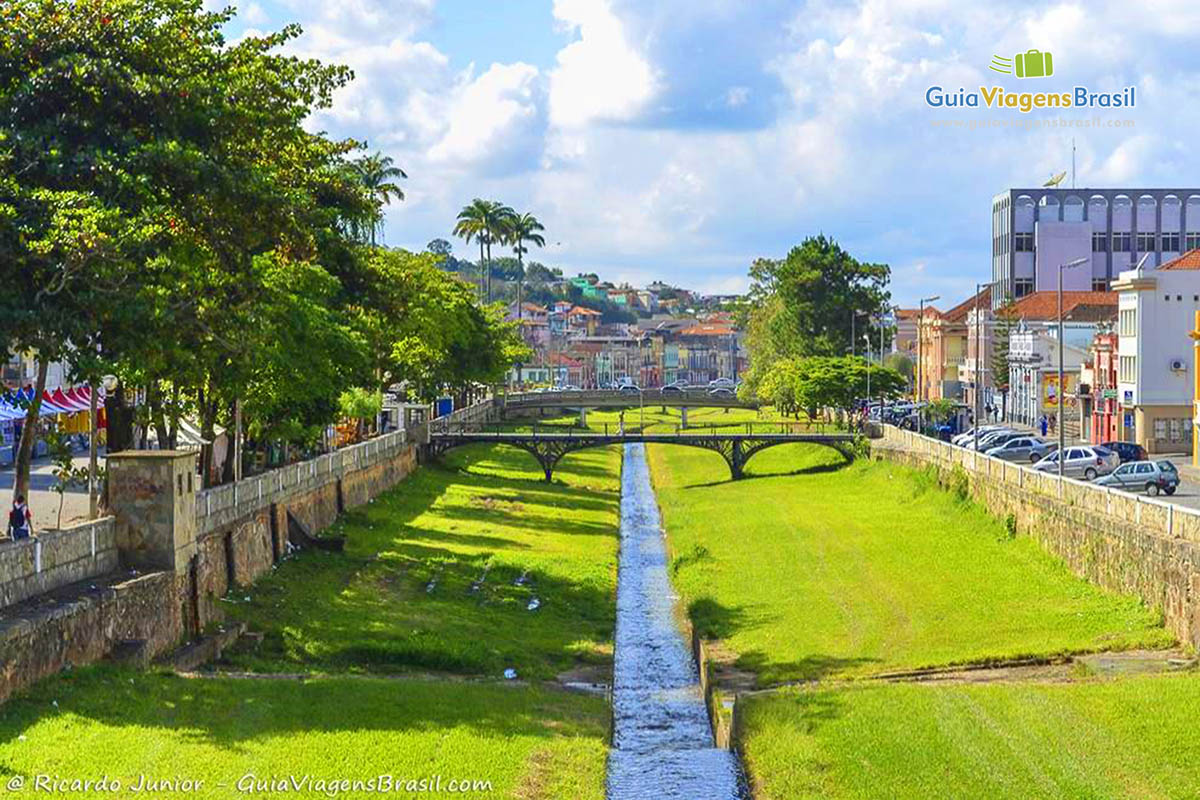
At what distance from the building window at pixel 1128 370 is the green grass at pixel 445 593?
102 feet

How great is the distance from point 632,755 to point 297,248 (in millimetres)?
22776

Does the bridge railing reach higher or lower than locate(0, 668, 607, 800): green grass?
higher

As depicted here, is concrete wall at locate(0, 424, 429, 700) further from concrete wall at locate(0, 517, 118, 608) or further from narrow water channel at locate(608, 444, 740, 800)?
narrow water channel at locate(608, 444, 740, 800)

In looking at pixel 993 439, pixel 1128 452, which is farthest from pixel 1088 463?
pixel 993 439

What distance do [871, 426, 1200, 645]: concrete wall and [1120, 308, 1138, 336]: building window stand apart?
93.4ft

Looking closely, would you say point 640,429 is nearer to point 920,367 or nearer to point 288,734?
point 920,367

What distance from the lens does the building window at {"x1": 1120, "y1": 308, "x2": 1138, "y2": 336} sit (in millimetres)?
97312

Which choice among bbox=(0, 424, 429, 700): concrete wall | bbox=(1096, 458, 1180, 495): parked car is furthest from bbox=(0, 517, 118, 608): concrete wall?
bbox=(1096, 458, 1180, 495): parked car

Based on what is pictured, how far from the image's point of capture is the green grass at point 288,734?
93.4 feet

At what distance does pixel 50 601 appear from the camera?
3444cm

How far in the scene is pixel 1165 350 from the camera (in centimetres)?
9644

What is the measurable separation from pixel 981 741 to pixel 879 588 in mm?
23385

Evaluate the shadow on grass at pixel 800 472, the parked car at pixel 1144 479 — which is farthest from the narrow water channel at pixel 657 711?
the shadow on grass at pixel 800 472

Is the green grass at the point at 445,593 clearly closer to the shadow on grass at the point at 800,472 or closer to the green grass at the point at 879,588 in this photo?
the green grass at the point at 879,588
